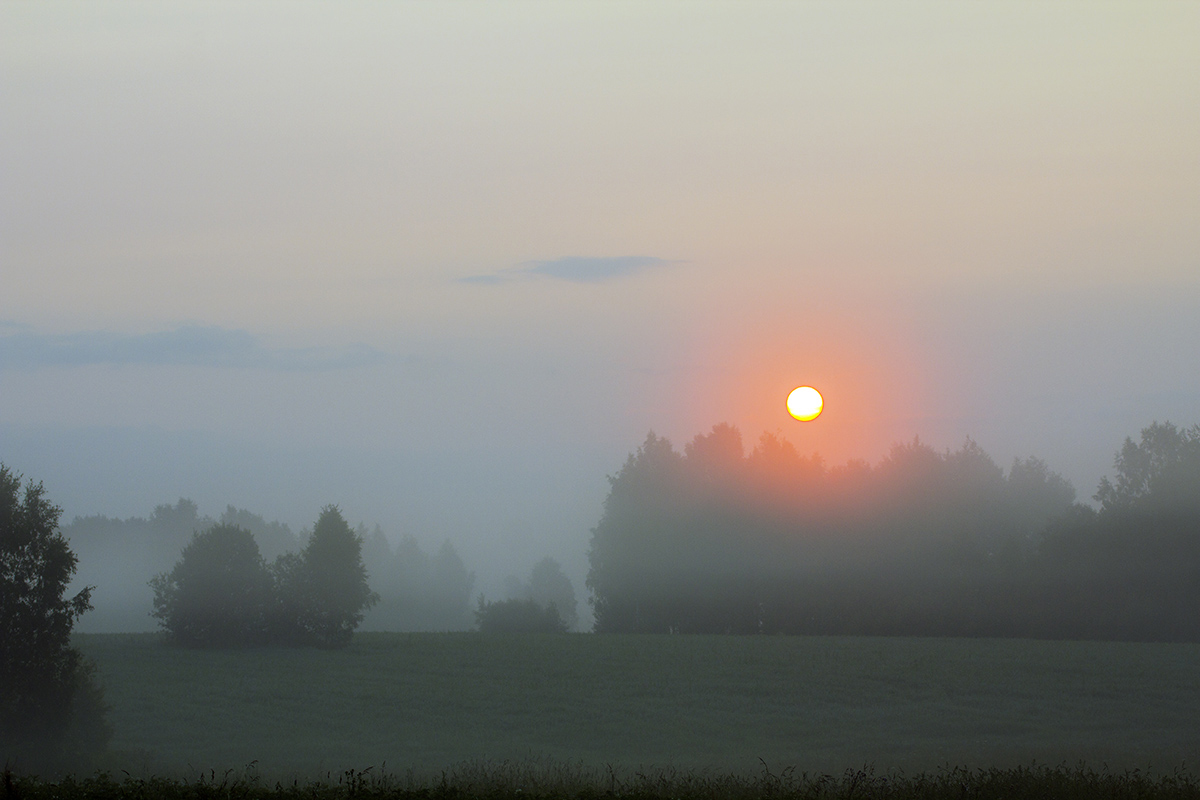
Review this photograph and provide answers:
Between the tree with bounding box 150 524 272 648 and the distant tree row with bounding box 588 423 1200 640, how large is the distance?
3213cm

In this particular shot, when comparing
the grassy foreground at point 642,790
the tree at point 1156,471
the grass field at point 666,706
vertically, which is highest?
the tree at point 1156,471

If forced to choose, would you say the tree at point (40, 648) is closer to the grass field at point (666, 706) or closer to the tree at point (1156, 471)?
the grass field at point (666, 706)

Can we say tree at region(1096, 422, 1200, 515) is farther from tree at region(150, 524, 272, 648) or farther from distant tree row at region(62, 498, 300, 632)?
distant tree row at region(62, 498, 300, 632)

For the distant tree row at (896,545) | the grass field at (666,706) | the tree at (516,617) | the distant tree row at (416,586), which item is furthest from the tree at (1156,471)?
the distant tree row at (416,586)

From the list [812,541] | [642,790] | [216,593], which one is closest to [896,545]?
[812,541]

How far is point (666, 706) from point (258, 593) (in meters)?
34.3

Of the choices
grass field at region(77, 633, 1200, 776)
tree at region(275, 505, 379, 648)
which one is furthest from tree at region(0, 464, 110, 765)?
tree at region(275, 505, 379, 648)

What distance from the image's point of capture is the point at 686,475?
9300 centimetres

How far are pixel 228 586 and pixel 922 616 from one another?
45.5 m

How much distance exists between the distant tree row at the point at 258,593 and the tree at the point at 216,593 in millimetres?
56

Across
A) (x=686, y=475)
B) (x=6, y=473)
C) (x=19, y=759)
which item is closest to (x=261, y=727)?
(x=19, y=759)

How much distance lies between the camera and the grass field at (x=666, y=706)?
28.7m

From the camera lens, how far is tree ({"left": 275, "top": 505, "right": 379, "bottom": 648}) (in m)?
60.7

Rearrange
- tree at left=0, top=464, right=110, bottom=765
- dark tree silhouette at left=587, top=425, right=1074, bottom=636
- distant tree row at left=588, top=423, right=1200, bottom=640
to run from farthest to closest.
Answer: dark tree silhouette at left=587, top=425, right=1074, bottom=636
distant tree row at left=588, top=423, right=1200, bottom=640
tree at left=0, top=464, right=110, bottom=765
